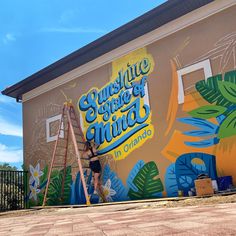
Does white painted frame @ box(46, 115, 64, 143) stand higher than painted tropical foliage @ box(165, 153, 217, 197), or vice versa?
white painted frame @ box(46, 115, 64, 143)

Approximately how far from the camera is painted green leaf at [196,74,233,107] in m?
6.59

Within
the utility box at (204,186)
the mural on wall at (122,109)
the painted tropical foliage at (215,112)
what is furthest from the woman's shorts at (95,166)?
the utility box at (204,186)

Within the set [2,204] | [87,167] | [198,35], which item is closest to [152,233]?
[198,35]

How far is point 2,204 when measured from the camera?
9.57 meters

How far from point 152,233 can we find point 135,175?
18.6 feet

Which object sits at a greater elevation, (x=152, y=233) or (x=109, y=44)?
(x=109, y=44)

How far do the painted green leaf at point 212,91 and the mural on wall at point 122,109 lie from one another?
1.51 meters

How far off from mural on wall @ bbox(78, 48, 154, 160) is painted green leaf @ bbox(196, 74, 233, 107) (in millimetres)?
1512

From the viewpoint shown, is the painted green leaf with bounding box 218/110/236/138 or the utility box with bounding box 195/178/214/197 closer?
the utility box with bounding box 195/178/214/197

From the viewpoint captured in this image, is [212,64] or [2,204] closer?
[212,64]

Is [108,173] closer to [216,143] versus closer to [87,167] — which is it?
[87,167]

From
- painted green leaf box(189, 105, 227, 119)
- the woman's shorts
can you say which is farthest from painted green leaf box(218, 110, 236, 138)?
the woman's shorts

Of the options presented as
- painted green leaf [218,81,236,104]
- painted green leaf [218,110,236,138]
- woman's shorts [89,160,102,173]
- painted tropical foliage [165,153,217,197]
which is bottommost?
painted tropical foliage [165,153,217,197]

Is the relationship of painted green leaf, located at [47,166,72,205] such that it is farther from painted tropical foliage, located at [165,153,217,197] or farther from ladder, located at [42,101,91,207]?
painted tropical foliage, located at [165,153,217,197]
